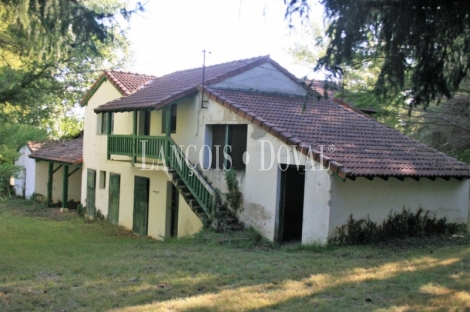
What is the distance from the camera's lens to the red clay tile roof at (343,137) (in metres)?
11.4

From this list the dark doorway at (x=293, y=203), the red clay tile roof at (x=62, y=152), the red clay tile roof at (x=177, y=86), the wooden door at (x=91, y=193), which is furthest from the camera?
the red clay tile roof at (x=62, y=152)

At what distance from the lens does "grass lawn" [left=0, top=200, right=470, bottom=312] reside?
6648 mm

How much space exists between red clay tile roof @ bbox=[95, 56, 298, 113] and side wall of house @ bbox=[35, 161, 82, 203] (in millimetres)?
9520

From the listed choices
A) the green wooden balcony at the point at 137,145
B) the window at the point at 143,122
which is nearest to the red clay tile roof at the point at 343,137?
the green wooden balcony at the point at 137,145

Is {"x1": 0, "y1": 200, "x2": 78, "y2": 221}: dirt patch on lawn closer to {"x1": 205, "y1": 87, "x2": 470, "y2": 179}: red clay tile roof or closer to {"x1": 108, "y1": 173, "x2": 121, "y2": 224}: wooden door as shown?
{"x1": 108, "y1": 173, "x2": 121, "y2": 224}: wooden door

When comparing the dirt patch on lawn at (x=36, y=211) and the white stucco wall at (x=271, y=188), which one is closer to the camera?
the white stucco wall at (x=271, y=188)

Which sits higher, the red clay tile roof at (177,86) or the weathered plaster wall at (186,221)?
the red clay tile roof at (177,86)

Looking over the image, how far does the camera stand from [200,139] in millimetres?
15117

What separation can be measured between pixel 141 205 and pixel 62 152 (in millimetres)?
9392

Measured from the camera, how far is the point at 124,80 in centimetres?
2012

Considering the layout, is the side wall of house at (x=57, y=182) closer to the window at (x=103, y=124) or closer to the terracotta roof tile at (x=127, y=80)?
the window at (x=103, y=124)

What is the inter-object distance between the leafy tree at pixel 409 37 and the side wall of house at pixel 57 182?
2167 cm

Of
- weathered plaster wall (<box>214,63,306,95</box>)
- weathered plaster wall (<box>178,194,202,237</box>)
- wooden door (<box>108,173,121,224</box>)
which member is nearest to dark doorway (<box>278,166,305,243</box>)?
weathered plaster wall (<box>178,194,202,237</box>)

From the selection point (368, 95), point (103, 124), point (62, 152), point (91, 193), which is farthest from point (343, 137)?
point (62, 152)
